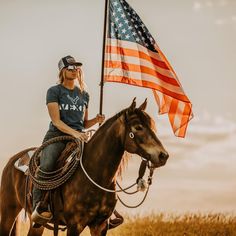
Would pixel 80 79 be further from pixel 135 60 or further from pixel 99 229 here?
pixel 99 229

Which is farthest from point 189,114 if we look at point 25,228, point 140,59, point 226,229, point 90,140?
point 25,228

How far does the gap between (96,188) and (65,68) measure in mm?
2143

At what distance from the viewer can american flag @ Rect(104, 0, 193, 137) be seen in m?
12.6

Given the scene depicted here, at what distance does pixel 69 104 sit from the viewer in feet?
37.1

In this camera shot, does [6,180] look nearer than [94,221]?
No

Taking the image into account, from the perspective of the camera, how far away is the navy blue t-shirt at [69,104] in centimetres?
1128

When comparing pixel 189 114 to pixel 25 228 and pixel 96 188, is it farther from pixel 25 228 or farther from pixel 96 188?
pixel 25 228

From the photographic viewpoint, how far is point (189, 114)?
12570 millimetres

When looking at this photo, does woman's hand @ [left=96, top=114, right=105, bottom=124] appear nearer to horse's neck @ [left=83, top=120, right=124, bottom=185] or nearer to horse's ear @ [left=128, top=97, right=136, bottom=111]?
horse's neck @ [left=83, top=120, right=124, bottom=185]

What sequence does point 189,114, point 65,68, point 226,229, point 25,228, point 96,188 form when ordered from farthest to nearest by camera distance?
point 25,228
point 226,229
point 189,114
point 65,68
point 96,188

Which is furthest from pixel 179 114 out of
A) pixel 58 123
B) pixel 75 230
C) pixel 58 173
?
pixel 75 230

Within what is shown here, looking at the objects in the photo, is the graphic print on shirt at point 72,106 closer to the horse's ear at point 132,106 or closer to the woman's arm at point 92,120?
the woman's arm at point 92,120

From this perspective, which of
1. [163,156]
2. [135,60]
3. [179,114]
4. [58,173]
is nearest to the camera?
[163,156]

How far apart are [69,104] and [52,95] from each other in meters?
0.32
